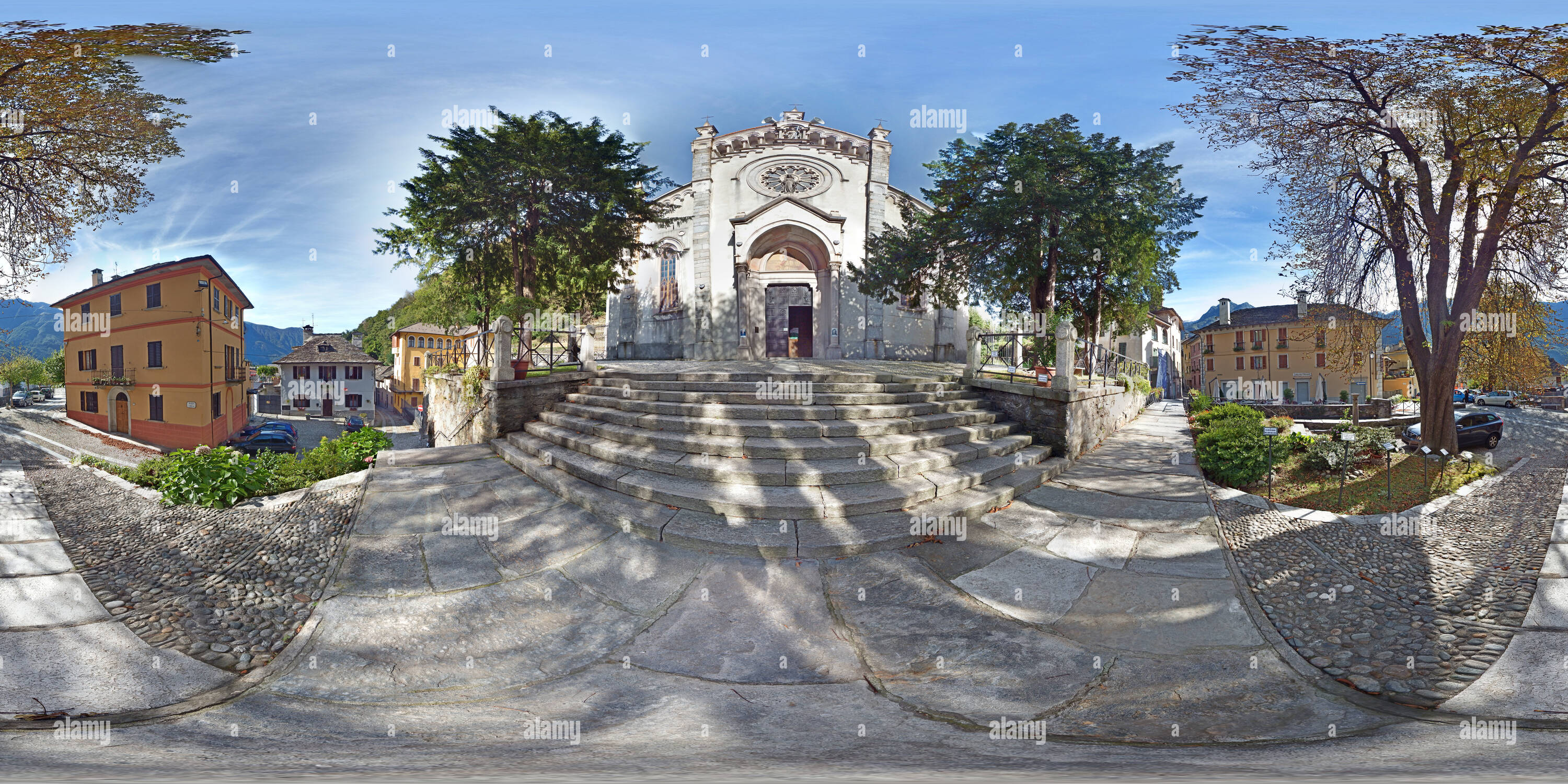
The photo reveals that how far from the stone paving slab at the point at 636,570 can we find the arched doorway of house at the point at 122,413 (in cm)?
450

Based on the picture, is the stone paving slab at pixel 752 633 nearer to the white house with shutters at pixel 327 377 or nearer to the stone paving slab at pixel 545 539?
the stone paving slab at pixel 545 539

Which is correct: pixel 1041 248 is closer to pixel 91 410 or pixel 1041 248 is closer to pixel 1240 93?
pixel 1240 93

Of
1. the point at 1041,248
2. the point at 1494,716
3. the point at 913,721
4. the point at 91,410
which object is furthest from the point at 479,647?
the point at 1041,248

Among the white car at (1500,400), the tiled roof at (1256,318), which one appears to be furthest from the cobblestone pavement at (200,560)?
the tiled roof at (1256,318)

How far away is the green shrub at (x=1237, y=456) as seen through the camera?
9281mm

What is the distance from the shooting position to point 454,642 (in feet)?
12.6

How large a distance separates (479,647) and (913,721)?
293 cm

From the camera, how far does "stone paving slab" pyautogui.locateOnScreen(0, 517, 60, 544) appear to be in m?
4.69

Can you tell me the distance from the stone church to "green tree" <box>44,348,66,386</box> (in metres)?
16.8

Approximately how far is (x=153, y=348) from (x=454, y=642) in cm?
428

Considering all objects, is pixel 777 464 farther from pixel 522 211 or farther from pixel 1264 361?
pixel 1264 361

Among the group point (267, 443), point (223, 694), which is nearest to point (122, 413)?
point (267, 443)

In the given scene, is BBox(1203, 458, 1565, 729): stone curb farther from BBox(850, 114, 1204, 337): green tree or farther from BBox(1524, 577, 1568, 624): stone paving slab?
BBox(850, 114, 1204, 337): green tree

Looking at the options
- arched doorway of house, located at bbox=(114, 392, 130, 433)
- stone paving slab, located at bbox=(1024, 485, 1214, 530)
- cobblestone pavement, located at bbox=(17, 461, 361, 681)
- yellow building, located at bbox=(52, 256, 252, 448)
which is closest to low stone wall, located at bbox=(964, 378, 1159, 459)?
stone paving slab, located at bbox=(1024, 485, 1214, 530)
